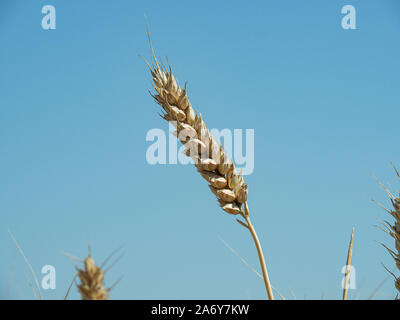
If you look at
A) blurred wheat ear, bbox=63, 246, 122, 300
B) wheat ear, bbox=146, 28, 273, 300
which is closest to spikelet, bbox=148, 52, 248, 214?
wheat ear, bbox=146, 28, 273, 300

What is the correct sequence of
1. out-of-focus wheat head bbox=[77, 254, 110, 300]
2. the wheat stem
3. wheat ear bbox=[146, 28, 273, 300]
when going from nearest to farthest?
1. out-of-focus wheat head bbox=[77, 254, 110, 300]
2. the wheat stem
3. wheat ear bbox=[146, 28, 273, 300]

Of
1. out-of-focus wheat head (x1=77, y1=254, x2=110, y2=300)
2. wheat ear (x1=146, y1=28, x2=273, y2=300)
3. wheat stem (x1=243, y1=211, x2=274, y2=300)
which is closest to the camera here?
out-of-focus wheat head (x1=77, y1=254, x2=110, y2=300)

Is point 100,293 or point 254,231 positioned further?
point 254,231

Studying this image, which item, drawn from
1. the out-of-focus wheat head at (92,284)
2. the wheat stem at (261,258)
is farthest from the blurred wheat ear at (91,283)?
the wheat stem at (261,258)

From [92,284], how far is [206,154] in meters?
0.86

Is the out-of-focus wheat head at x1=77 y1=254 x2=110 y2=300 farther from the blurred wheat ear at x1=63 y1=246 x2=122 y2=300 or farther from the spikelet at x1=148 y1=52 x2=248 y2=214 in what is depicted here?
the spikelet at x1=148 y1=52 x2=248 y2=214

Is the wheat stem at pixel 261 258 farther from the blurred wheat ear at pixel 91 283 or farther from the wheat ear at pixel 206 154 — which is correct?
the blurred wheat ear at pixel 91 283

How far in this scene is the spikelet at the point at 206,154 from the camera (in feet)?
5.85

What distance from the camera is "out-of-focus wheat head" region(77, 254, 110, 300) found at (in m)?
1.13
